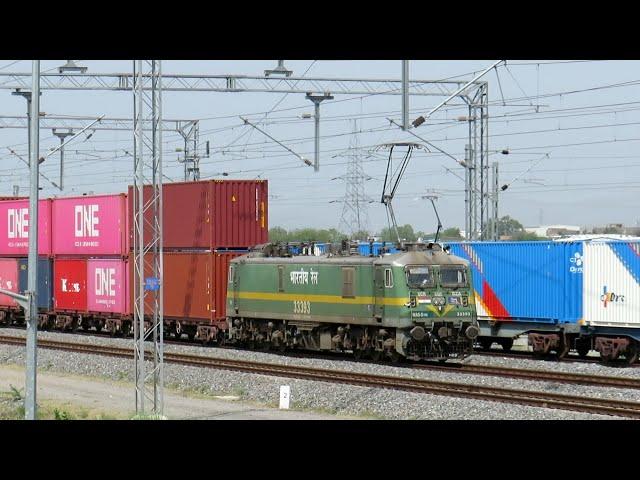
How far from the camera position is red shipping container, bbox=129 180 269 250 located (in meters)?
30.8

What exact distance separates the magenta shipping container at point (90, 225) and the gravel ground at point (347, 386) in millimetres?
4946

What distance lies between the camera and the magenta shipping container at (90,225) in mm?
34281

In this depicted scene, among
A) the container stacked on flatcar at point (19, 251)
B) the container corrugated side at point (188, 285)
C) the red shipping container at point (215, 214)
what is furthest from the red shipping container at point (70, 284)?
the red shipping container at point (215, 214)

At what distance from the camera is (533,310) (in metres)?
28.3

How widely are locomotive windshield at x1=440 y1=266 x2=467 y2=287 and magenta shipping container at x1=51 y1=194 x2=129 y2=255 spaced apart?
41.4ft

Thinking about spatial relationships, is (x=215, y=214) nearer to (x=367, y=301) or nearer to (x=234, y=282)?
(x=234, y=282)

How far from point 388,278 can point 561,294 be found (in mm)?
5403

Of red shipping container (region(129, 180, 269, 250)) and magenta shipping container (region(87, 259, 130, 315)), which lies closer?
red shipping container (region(129, 180, 269, 250))

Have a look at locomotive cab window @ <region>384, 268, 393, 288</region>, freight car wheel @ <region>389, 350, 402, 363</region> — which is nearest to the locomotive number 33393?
freight car wheel @ <region>389, 350, 402, 363</region>

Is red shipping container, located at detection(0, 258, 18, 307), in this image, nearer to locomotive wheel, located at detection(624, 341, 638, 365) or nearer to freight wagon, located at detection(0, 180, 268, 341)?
freight wagon, located at detection(0, 180, 268, 341)

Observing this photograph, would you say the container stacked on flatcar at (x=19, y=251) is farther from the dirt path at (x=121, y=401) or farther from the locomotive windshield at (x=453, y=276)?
the locomotive windshield at (x=453, y=276)

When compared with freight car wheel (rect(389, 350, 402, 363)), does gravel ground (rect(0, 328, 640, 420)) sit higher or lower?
lower
